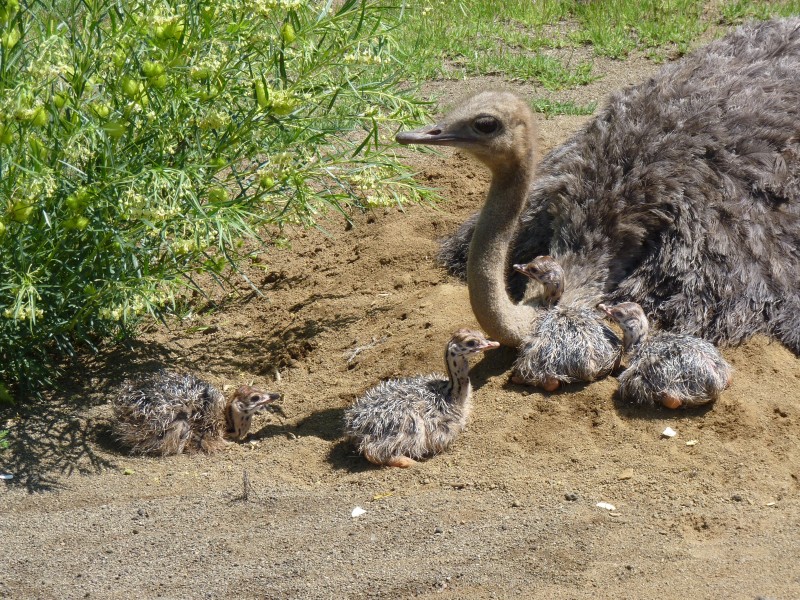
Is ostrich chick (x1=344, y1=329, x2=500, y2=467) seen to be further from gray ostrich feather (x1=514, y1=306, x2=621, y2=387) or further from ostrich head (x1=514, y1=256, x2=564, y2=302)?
ostrich head (x1=514, y1=256, x2=564, y2=302)

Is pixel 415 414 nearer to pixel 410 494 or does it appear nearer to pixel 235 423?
pixel 410 494

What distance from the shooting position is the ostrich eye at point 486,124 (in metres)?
5.84

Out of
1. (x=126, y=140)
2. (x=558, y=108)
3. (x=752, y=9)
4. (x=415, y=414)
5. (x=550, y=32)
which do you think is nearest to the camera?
(x=415, y=414)

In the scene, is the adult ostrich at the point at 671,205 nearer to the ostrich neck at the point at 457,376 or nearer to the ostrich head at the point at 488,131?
the ostrich head at the point at 488,131

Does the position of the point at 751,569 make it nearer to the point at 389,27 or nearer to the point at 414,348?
the point at 414,348

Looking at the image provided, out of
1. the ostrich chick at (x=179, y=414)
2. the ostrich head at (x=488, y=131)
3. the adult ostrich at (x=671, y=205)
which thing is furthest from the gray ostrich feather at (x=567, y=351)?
the ostrich chick at (x=179, y=414)

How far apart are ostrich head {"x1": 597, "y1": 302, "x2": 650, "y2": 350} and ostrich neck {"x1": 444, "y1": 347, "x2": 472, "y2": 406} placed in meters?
0.93

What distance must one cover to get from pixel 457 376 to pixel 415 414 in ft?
1.06

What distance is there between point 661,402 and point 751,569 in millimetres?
1413

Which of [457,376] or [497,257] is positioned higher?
[497,257]

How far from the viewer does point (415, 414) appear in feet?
18.0

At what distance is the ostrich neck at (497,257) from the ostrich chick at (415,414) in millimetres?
208

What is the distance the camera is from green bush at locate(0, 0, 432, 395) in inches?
197

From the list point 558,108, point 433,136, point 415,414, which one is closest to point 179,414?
point 415,414
